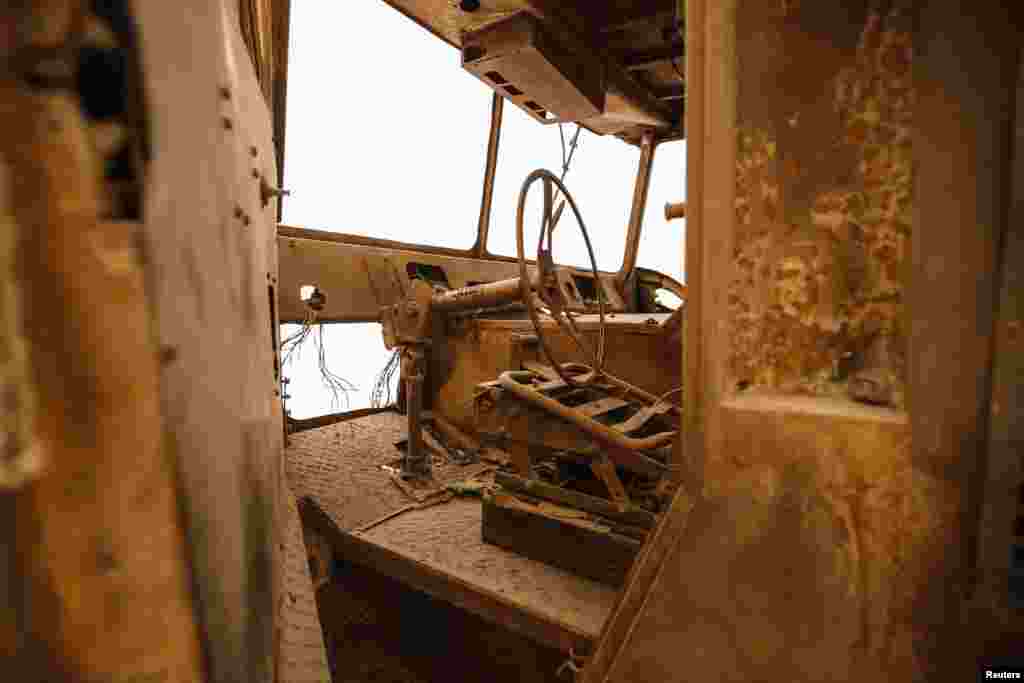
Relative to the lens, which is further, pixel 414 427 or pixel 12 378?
pixel 414 427

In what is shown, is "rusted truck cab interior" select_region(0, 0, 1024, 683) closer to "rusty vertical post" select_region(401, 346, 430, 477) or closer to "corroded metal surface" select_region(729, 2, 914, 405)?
"corroded metal surface" select_region(729, 2, 914, 405)

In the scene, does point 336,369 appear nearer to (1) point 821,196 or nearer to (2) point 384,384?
(2) point 384,384

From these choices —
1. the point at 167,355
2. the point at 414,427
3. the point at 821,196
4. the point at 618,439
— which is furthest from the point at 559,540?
the point at 167,355

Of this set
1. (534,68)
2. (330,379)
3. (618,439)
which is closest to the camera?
(618,439)

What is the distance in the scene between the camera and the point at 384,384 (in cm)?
357

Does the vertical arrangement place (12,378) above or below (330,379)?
above

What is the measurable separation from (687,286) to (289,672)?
985 mm

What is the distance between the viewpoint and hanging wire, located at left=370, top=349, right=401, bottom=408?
3.52 m

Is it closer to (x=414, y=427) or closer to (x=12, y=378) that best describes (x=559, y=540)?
(x=414, y=427)

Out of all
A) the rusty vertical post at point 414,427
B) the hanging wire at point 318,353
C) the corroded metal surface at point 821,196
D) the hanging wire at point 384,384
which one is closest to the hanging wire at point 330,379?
the hanging wire at point 318,353

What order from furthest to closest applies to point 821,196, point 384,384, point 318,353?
1. point 384,384
2. point 318,353
3. point 821,196

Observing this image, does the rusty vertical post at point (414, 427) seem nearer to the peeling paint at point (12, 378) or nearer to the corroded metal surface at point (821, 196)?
the corroded metal surface at point (821, 196)

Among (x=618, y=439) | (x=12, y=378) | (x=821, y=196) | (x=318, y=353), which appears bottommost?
(x=618, y=439)

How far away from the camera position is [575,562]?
1644 mm
